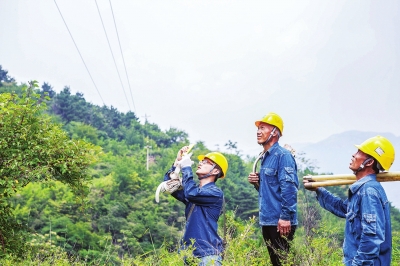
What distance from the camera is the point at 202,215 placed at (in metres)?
3.93

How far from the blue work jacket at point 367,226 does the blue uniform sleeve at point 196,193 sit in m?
1.09

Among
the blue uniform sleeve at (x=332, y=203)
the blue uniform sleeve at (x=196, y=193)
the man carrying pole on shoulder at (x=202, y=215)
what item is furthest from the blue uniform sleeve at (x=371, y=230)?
the blue uniform sleeve at (x=196, y=193)

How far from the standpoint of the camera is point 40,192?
35.5 m

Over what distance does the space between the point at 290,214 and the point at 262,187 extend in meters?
0.37

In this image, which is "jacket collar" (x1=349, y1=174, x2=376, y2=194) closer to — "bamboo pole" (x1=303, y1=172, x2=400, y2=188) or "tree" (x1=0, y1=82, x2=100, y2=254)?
"bamboo pole" (x1=303, y1=172, x2=400, y2=188)

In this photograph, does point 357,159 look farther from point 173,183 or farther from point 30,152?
point 30,152

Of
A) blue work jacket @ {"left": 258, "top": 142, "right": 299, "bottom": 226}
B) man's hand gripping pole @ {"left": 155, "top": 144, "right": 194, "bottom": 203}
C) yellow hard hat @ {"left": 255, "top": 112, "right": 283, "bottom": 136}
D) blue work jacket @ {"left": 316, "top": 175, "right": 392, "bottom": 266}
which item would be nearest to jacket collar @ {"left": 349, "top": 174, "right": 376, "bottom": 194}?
blue work jacket @ {"left": 316, "top": 175, "right": 392, "bottom": 266}

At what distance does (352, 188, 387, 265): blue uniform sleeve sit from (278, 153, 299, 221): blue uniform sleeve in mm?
966

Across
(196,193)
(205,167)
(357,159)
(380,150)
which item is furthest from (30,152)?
(380,150)

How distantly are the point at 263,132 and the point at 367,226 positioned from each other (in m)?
1.58

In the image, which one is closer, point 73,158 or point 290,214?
point 290,214

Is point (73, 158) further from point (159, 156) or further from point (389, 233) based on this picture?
point (159, 156)

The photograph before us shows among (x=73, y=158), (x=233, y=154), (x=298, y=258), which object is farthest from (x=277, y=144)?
(x=233, y=154)

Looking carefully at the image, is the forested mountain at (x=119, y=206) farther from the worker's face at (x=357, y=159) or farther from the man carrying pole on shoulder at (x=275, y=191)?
the worker's face at (x=357, y=159)
